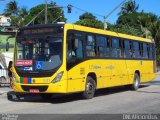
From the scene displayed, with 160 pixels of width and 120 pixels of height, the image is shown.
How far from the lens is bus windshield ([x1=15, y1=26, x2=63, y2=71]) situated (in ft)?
51.7

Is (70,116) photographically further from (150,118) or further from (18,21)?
(18,21)

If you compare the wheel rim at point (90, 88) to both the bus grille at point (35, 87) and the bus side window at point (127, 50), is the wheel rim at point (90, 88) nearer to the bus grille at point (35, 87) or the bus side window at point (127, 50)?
the bus grille at point (35, 87)

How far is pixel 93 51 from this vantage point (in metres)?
18.0

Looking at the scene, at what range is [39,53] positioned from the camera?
16.0m

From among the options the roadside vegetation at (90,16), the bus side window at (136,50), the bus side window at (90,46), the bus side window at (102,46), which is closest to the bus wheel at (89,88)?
the bus side window at (90,46)

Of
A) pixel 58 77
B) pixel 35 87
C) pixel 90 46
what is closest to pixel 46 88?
pixel 35 87

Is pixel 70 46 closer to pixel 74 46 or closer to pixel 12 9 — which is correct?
pixel 74 46

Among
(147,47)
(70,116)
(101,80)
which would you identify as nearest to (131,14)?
(147,47)

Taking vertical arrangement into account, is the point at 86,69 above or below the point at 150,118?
above

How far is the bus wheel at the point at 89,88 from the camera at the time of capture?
56.7 feet

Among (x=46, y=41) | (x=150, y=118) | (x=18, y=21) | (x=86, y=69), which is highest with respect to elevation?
(x=18, y=21)

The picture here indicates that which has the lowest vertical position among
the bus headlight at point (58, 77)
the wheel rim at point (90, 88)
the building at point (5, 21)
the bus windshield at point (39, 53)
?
the wheel rim at point (90, 88)

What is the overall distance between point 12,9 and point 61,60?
9495 centimetres

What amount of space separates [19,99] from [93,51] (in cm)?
354
